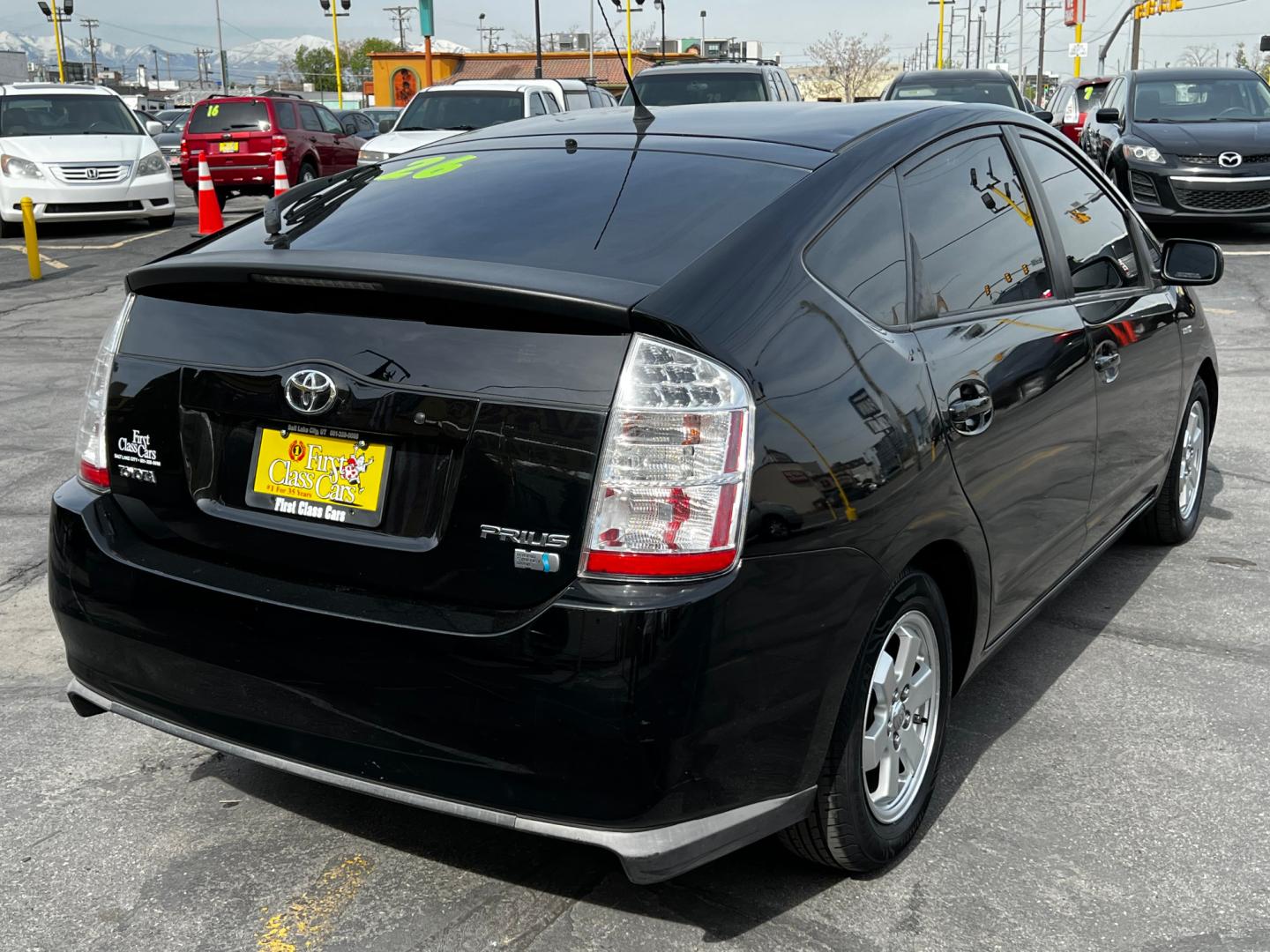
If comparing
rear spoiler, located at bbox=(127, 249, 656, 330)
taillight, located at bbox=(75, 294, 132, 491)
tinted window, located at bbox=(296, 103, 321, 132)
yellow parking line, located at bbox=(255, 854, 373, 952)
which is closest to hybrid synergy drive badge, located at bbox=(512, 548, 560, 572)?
rear spoiler, located at bbox=(127, 249, 656, 330)

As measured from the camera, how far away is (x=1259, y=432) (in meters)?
7.20

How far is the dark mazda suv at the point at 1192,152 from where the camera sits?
14.1 meters

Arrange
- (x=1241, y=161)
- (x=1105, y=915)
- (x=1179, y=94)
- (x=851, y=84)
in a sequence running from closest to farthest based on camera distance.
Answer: (x=1105, y=915) < (x=1241, y=161) < (x=1179, y=94) < (x=851, y=84)

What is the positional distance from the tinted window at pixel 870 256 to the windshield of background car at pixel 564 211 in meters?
0.16

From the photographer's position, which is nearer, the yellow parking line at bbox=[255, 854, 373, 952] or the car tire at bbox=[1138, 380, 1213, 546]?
the yellow parking line at bbox=[255, 854, 373, 952]

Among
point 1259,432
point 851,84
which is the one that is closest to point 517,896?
point 1259,432

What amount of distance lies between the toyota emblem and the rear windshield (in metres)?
19.7

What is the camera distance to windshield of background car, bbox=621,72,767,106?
1739 cm

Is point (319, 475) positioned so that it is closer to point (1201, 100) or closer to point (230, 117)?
point (1201, 100)

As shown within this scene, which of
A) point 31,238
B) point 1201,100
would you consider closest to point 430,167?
point 31,238

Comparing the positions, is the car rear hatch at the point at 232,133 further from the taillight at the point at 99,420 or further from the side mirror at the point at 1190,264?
the taillight at the point at 99,420

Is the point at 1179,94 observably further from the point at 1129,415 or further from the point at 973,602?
the point at 973,602

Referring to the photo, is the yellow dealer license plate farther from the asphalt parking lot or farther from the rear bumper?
the asphalt parking lot

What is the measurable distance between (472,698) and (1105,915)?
140cm
